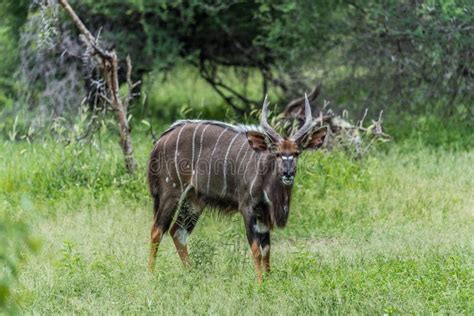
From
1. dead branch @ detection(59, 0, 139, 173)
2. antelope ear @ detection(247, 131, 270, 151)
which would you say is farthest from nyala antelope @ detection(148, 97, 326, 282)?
dead branch @ detection(59, 0, 139, 173)

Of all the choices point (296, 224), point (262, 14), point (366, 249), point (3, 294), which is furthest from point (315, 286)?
point (262, 14)

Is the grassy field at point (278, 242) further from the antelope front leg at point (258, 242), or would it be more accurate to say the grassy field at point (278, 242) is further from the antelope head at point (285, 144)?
the antelope head at point (285, 144)

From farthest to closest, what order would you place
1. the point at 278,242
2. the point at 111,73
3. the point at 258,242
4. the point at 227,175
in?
the point at 111,73
the point at 278,242
the point at 227,175
the point at 258,242

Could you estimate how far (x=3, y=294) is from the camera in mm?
2816

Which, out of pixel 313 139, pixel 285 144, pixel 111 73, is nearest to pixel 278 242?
pixel 313 139

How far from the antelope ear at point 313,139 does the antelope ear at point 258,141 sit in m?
0.24

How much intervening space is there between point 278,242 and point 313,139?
1.38 metres

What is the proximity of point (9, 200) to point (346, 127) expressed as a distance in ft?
11.1

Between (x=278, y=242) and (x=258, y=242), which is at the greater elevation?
(x=258, y=242)

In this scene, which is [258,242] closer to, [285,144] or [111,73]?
[285,144]

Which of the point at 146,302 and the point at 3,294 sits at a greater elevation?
the point at 3,294

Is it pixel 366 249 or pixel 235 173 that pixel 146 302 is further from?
pixel 366 249

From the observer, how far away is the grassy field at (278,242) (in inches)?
238

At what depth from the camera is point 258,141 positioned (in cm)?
682
